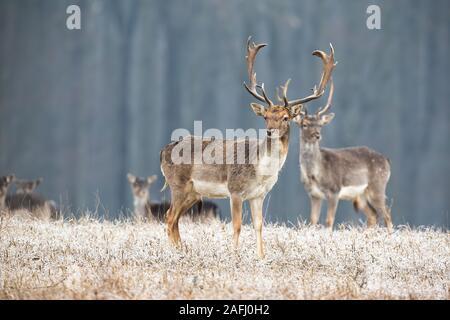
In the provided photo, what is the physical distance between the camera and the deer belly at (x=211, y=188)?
386 inches

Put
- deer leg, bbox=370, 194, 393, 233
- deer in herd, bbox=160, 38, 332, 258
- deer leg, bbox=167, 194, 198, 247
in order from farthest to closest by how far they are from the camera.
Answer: deer leg, bbox=370, 194, 393, 233 < deer leg, bbox=167, 194, 198, 247 < deer in herd, bbox=160, 38, 332, 258

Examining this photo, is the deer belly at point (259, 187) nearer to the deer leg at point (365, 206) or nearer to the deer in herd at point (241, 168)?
the deer in herd at point (241, 168)

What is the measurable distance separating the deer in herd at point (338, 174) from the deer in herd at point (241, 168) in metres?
4.18

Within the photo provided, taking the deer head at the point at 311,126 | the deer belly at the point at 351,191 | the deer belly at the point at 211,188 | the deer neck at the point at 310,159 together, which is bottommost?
the deer belly at the point at 351,191

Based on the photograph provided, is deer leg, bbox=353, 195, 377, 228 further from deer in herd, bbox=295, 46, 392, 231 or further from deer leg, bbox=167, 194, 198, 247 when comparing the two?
deer leg, bbox=167, 194, 198, 247

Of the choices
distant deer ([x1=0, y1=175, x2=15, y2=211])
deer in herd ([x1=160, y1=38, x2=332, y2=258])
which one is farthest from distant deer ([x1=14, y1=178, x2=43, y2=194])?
deer in herd ([x1=160, y1=38, x2=332, y2=258])

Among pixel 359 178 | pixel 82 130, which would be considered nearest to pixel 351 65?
pixel 82 130

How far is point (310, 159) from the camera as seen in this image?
14.3 metres

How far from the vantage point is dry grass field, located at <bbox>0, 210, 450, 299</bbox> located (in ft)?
23.9

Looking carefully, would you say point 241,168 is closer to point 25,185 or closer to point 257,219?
point 257,219

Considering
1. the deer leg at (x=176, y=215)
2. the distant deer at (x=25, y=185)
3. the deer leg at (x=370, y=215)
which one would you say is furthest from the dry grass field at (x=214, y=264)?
the distant deer at (x=25, y=185)

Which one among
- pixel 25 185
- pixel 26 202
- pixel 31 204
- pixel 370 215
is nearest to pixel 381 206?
pixel 370 215

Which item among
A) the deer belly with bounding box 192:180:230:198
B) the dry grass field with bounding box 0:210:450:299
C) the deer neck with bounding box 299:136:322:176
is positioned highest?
the deer belly with bounding box 192:180:230:198

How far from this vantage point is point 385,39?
39.6 meters
